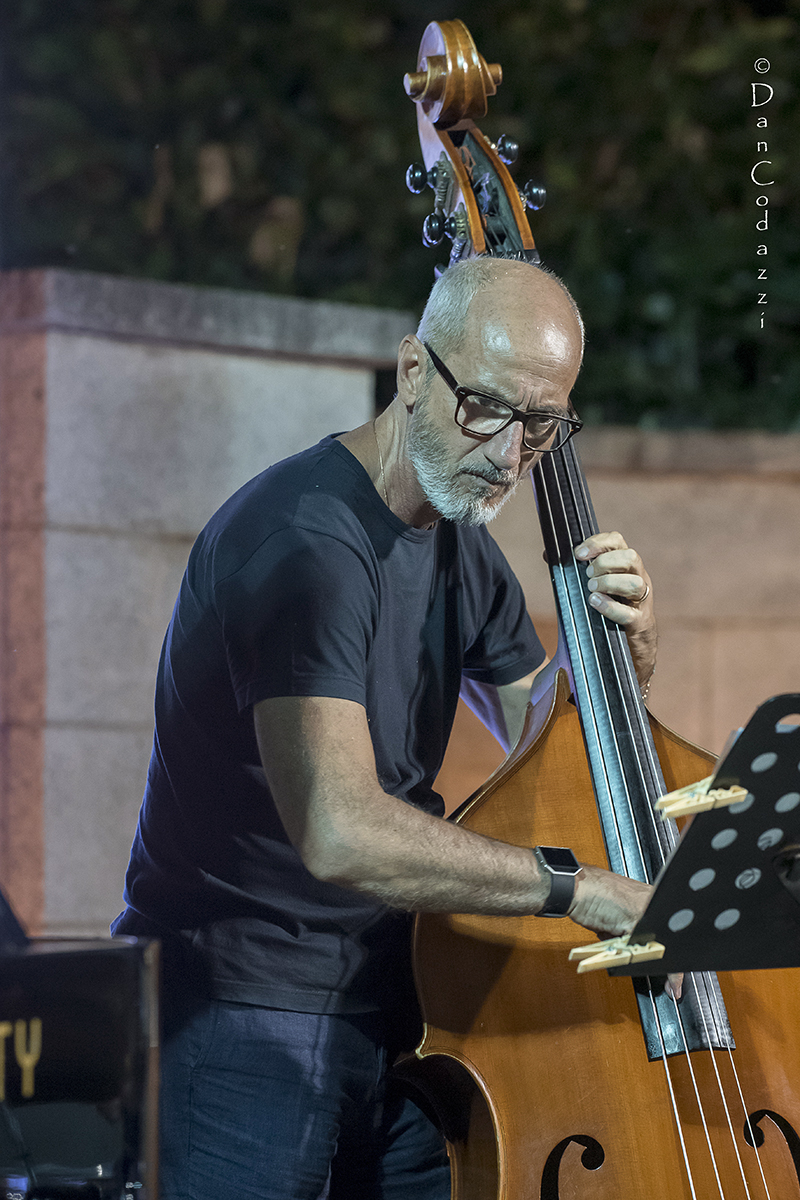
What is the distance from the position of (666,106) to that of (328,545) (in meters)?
2.50

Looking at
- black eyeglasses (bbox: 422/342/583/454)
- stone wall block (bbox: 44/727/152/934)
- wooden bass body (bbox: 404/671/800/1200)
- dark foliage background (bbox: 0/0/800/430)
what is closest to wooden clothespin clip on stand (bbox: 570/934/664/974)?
wooden bass body (bbox: 404/671/800/1200)

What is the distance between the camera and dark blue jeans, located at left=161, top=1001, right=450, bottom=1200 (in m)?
1.83

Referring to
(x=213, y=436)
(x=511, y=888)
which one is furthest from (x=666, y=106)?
(x=511, y=888)

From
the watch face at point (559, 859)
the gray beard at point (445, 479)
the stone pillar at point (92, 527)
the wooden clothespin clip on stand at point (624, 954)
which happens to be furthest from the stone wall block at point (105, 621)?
the wooden clothespin clip on stand at point (624, 954)

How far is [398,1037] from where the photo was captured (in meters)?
1.95

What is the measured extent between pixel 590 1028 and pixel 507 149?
4.33ft

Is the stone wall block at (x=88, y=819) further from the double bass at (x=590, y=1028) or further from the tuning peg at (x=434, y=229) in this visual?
the tuning peg at (x=434, y=229)

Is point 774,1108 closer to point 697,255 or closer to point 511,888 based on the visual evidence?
point 511,888

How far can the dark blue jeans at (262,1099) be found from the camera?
183 centimetres

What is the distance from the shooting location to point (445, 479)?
1.83 meters

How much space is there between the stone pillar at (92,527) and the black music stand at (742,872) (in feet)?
5.27

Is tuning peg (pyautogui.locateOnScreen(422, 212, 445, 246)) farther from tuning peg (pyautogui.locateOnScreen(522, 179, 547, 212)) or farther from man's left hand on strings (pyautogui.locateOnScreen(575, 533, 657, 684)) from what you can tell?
man's left hand on strings (pyautogui.locateOnScreen(575, 533, 657, 684))

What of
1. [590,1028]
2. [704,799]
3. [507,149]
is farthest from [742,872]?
[507,149]

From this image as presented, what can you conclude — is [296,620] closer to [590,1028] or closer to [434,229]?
[590,1028]
